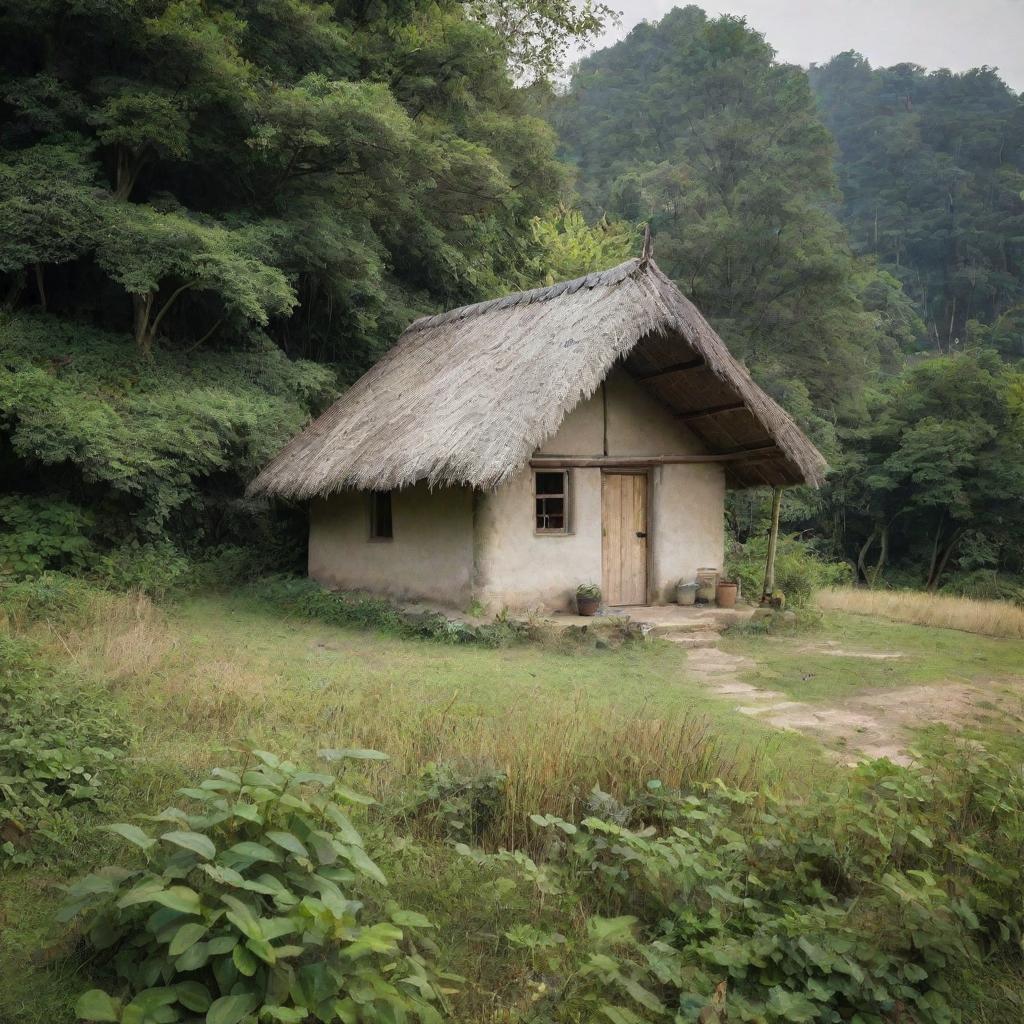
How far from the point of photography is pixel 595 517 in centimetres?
1191

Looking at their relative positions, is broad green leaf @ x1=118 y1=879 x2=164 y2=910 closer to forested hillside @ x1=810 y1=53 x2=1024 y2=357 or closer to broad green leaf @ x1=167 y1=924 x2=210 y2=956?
broad green leaf @ x1=167 y1=924 x2=210 y2=956

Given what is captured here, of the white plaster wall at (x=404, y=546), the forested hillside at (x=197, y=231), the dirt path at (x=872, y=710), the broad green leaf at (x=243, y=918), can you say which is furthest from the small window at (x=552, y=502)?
the broad green leaf at (x=243, y=918)

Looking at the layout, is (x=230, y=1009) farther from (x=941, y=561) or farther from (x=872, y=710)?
(x=941, y=561)

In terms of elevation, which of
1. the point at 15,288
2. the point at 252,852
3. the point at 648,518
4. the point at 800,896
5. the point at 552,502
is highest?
the point at 15,288

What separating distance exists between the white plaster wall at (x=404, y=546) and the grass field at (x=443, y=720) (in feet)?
4.59

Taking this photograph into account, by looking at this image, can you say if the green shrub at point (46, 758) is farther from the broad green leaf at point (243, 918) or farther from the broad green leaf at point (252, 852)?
the broad green leaf at point (243, 918)

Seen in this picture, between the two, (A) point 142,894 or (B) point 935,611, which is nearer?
(A) point 142,894

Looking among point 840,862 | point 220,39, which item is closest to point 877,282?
point 220,39

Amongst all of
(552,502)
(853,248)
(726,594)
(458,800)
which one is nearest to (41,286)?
(552,502)

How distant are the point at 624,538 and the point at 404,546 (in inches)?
123

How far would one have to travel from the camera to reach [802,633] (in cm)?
1162

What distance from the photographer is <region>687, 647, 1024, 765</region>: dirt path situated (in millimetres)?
6230

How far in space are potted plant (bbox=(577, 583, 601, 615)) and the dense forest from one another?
200 inches

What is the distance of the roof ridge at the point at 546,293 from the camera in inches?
453
